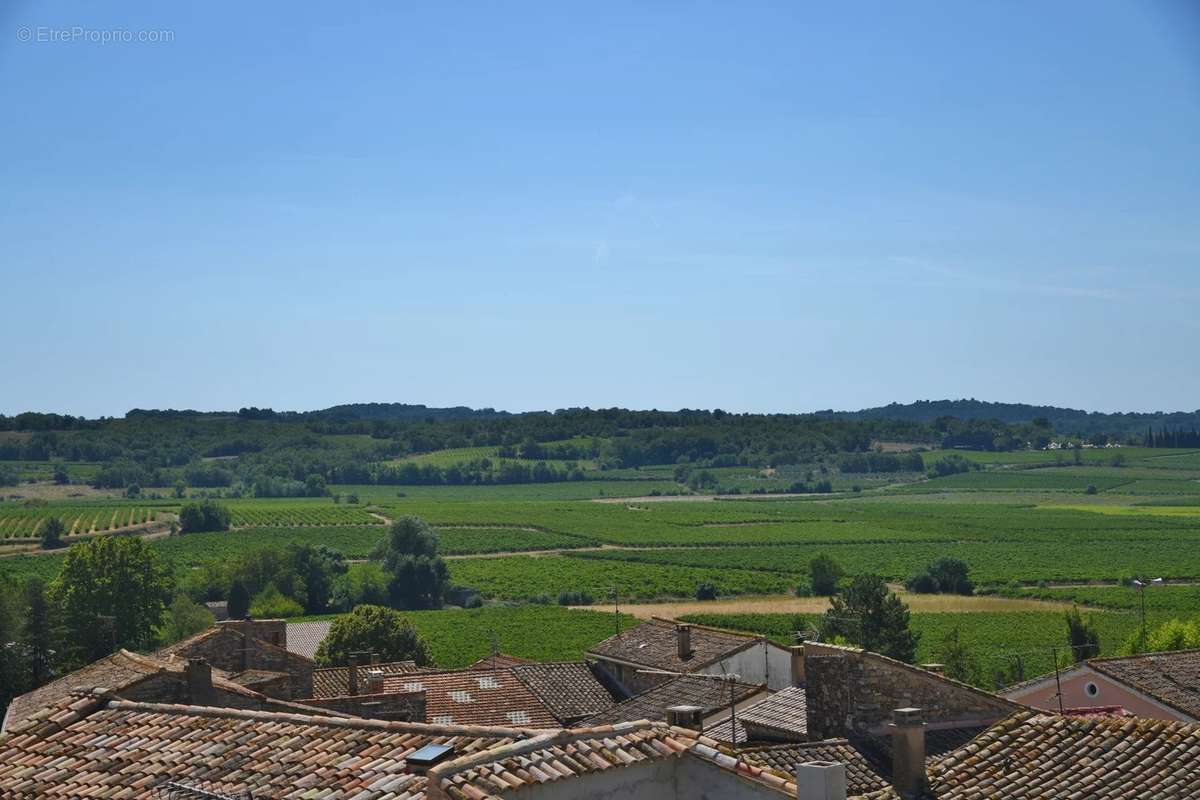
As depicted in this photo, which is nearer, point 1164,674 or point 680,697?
point 680,697

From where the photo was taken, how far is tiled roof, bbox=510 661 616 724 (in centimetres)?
3192

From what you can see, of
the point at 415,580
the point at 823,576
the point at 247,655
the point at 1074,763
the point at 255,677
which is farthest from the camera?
the point at 823,576

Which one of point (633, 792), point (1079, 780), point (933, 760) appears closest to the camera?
point (633, 792)

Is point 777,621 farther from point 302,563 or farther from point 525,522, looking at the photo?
point 525,522

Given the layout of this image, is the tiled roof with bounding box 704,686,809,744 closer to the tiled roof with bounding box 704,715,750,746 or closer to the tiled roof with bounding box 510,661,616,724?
the tiled roof with bounding box 704,715,750,746

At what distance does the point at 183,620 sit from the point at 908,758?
5323cm

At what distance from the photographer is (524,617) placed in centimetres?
7269

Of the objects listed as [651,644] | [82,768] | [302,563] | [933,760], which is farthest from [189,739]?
[302,563]

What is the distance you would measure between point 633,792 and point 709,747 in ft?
2.15

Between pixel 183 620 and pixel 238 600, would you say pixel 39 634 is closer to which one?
pixel 183 620

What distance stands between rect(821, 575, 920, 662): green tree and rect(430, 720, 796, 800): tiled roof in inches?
1657

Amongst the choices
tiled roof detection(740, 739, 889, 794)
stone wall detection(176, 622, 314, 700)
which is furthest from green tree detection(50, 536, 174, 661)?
tiled roof detection(740, 739, 889, 794)

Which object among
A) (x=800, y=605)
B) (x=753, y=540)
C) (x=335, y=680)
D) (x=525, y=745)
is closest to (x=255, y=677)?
(x=335, y=680)

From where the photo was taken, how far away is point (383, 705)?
2195cm
